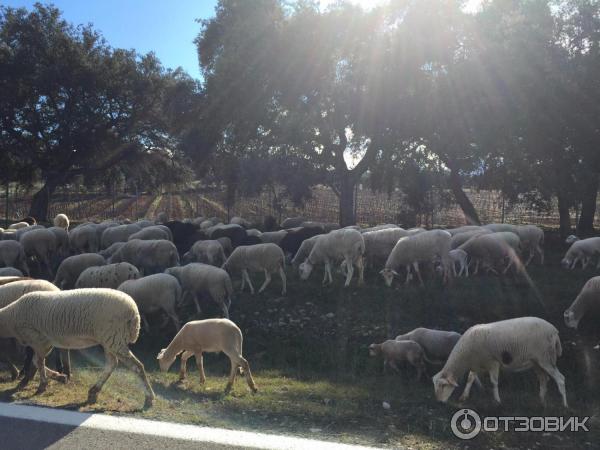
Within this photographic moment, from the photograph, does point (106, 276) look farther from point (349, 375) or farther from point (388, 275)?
point (388, 275)

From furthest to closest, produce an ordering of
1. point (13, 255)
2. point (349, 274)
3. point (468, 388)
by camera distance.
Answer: point (13, 255)
point (349, 274)
point (468, 388)

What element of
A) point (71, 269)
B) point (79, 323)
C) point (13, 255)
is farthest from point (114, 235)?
point (79, 323)

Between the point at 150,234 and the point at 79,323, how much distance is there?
1030 centimetres

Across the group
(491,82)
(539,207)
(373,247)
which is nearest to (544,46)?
(491,82)

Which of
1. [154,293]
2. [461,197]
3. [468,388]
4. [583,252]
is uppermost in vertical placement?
[461,197]

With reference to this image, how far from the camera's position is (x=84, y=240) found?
16.8 metres

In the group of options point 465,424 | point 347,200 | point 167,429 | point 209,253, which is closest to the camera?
point 167,429

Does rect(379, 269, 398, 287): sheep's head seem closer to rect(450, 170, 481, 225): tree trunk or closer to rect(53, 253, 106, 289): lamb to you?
rect(53, 253, 106, 289): lamb

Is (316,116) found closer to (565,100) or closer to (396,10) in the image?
(396,10)

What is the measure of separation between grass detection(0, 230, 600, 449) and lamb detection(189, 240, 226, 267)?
106cm

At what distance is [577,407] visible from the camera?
21.0ft

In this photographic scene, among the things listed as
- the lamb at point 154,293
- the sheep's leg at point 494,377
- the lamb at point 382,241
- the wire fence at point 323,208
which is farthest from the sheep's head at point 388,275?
the wire fence at point 323,208

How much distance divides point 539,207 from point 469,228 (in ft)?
24.4

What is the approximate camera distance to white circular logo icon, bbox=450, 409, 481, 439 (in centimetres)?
499
